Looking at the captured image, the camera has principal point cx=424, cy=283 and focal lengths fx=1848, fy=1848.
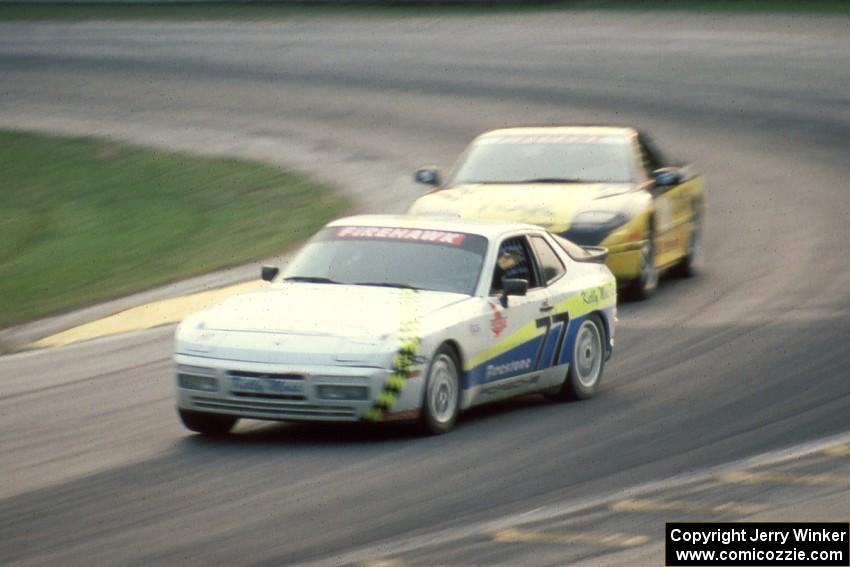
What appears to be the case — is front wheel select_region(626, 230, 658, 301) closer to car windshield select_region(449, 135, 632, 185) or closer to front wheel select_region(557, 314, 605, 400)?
car windshield select_region(449, 135, 632, 185)

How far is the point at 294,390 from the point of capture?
10.3m

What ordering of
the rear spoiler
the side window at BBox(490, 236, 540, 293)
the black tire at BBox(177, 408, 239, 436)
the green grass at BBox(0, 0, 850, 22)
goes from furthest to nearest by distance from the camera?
the green grass at BBox(0, 0, 850, 22)
the rear spoiler
the side window at BBox(490, 236, 540, 293)
the black tire at BBox(177, 408, 239, 436)

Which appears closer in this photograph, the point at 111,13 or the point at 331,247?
the point at 331,247

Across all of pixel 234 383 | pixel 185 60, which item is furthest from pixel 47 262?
pixel 185 60

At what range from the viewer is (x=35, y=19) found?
1521 inches

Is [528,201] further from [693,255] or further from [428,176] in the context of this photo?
[693,255]

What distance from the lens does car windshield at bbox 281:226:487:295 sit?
37.4ft

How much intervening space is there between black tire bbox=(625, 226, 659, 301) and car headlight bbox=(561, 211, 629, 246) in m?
0.51

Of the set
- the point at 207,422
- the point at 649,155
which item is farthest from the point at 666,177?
the point at 207,422

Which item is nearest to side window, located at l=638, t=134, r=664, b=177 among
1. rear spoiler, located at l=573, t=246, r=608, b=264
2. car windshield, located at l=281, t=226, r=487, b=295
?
rear spoiler, located at l=573, t=246, r=608, b=264

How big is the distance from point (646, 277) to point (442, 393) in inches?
240

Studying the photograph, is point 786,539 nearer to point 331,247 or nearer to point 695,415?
point 695,415

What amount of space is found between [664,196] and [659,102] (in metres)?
12.1

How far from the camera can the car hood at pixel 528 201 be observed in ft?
51.8
